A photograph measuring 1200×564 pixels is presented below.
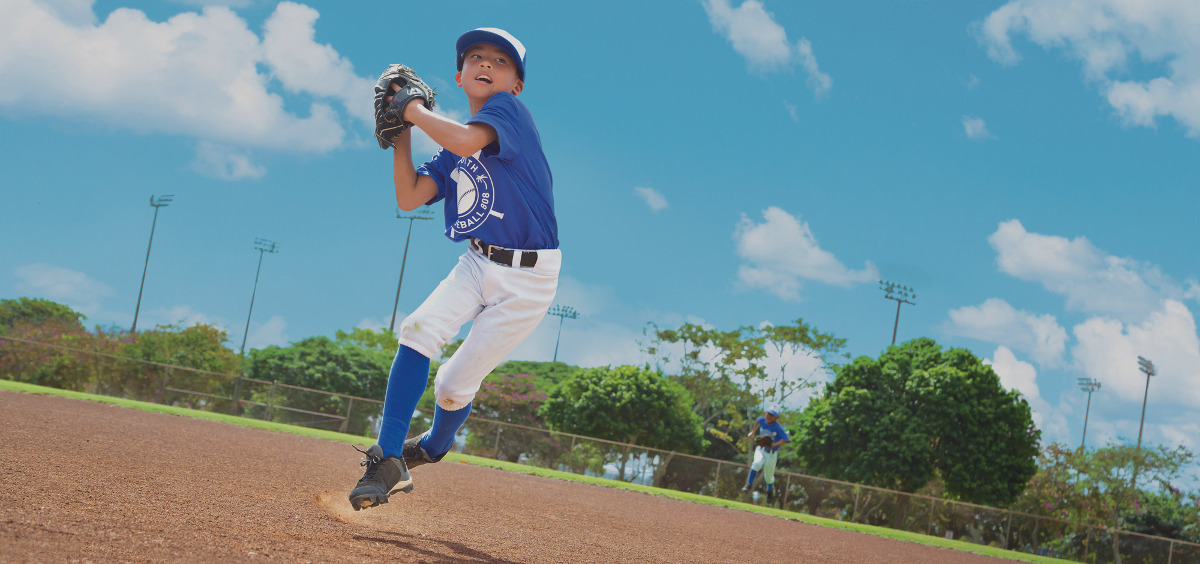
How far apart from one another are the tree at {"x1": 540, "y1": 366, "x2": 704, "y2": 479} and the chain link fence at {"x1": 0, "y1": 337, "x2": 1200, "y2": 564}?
7.60 metres

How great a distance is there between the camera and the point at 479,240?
375 centimetres

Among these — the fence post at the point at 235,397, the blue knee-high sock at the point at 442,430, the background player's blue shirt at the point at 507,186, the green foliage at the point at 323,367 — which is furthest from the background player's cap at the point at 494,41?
the green foliage at the point at 323,367

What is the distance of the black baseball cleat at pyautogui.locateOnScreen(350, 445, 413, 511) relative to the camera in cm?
333

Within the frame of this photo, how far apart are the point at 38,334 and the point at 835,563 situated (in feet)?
95.5

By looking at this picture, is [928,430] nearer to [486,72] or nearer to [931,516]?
[931,516]

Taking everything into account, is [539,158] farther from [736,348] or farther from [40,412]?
[736,348]

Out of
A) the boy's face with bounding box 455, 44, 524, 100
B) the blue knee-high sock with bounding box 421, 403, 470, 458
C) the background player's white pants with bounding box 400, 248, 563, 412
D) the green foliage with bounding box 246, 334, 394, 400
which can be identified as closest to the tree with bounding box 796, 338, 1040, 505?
the green foliage with bounding box 246, 334, 394, 400

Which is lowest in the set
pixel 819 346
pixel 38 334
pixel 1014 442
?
pixel 38 334

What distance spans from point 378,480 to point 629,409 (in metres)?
25.6

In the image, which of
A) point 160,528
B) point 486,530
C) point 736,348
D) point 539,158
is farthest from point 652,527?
point 736,348

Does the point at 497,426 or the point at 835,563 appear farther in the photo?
the point at 497,426

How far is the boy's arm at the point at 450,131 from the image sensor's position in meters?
3.42

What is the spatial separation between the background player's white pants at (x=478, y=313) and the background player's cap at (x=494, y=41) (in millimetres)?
962

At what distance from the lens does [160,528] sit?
2.85 m
